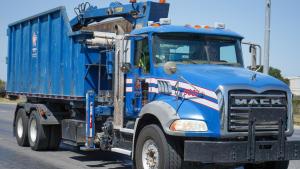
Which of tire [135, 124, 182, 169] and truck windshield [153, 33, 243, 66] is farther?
truck windshield [153, 33, 243, 66]

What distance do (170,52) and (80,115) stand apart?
3822 millimetres

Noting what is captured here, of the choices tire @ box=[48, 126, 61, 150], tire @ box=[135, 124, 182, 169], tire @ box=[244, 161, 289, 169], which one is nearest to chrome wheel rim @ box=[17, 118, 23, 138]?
tire @ box=[48, 126, 61, 150]

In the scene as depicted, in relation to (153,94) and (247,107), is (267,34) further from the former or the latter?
(247,107)

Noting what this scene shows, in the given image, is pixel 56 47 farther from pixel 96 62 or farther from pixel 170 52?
pixel 170 52

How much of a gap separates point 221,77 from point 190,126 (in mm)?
960

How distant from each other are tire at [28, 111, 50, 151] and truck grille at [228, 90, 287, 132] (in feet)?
21.6

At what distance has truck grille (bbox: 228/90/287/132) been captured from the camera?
7910 mm

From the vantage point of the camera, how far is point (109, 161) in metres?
11.7

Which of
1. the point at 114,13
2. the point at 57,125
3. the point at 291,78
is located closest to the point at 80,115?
the point at 57,125

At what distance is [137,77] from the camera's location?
9.68 m

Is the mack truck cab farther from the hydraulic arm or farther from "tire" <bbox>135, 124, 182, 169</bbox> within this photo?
the hydraulic arm

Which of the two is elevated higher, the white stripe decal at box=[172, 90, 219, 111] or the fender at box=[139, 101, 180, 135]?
the white stripe decal at box=[172, 90, 219, 111]

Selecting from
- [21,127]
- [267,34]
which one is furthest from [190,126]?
[267,34]

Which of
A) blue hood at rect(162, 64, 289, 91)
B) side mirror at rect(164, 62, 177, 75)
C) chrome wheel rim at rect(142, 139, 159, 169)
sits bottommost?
chrome wheel rim at rect(142, 139, 159, 169)
